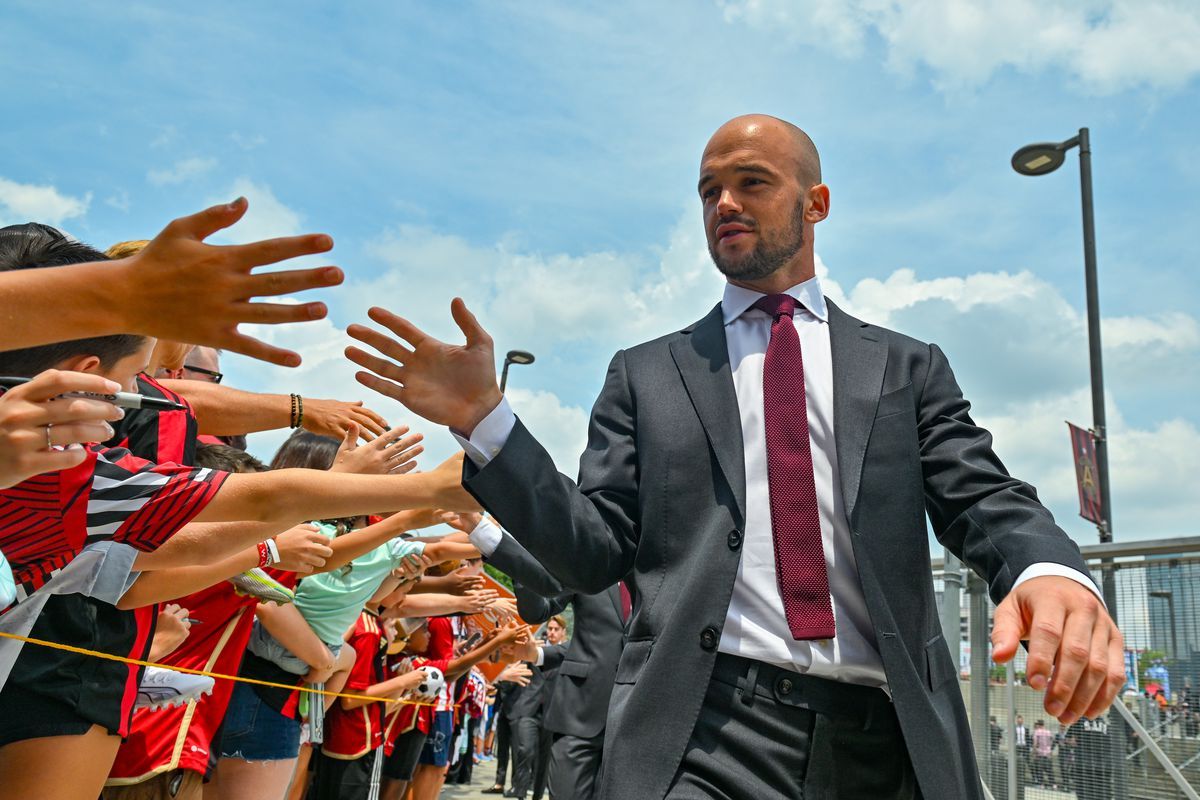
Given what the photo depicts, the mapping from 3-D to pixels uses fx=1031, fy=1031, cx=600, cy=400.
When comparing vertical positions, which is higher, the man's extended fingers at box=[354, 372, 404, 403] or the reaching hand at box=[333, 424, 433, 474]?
the reaching hand at box=[333, 424, 433, 474]

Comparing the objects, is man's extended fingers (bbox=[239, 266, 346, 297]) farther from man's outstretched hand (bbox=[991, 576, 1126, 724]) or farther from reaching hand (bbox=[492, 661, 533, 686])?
Result: reaching hand (bbox=[492, 661, 533, 686])

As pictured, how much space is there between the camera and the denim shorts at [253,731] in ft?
17.4

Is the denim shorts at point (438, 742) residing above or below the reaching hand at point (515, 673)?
below

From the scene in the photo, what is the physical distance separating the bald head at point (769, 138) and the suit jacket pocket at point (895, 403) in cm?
81

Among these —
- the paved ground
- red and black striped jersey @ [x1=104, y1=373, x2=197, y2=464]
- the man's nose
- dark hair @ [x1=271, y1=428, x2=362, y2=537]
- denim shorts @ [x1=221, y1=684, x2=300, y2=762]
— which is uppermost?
the man's nose

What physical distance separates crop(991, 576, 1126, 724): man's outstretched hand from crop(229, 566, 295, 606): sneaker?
321 centimetres

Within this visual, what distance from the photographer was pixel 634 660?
2.51 metres

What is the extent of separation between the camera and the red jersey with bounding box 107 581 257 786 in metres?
4.07

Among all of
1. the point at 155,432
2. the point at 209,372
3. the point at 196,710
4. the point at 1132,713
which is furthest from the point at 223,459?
the point at 1132,713

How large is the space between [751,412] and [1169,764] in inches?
204

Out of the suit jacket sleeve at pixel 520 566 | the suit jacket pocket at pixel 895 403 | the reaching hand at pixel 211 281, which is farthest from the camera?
the suit jacket sleeve at pixel 520 566

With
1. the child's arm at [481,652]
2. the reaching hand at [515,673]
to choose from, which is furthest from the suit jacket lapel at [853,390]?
the reaching hand at [515,673]

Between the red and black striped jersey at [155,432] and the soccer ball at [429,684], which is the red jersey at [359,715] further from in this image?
the red and black striped jersey at [155,432]

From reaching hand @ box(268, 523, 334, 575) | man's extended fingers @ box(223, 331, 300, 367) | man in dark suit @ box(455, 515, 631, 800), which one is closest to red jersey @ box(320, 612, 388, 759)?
man in dark suit @ box(455, 515, 631, 800)
